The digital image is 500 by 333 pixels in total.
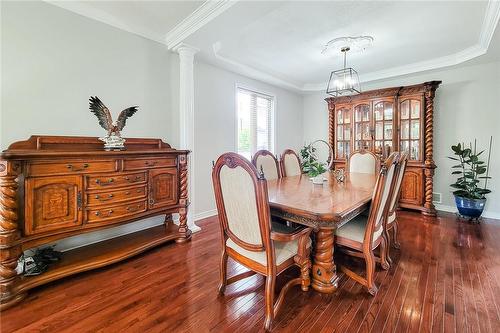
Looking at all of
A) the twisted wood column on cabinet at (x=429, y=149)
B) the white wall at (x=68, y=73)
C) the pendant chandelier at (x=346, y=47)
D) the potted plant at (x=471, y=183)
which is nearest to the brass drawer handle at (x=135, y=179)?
the white wall at (x=68, y=73)

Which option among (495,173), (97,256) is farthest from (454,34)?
(97,256)

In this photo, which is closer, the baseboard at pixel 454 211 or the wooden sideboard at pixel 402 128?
the baseboard at pixel 454 211

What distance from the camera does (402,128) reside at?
4117mm

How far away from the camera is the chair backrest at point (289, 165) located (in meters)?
3.27

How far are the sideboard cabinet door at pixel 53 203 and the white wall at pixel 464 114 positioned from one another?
5.27 metres

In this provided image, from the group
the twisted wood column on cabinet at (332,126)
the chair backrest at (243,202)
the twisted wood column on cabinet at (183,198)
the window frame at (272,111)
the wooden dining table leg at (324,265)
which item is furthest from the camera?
the twisted wood column on cabinet at (332,126)

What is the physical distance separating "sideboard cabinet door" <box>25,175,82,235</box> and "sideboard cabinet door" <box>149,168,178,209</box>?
26.2 inches

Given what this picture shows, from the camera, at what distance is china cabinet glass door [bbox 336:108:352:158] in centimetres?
475

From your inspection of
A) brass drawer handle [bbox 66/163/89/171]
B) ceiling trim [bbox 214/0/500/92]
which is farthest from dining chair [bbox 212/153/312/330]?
ceiling trim [bbox 214/0/500/92]

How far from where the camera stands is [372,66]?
4152 millimetres

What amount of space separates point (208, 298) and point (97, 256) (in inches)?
48.3

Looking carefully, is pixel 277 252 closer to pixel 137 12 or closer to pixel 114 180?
pixel 114 180

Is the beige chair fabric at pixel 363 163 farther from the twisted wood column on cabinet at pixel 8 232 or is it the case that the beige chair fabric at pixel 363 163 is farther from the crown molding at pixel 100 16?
the twisted wood column on cabinet at pixel 8 232

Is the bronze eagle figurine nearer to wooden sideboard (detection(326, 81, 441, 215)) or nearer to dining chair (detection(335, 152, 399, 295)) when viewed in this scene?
dining chair (detection(335, 152, 399, 295))
